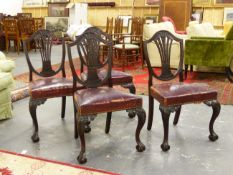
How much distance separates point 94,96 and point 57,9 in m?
9.42

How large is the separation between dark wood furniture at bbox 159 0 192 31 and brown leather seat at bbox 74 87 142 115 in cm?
700

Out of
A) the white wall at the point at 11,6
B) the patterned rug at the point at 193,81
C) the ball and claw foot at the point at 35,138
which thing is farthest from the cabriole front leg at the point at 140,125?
the white wall at the point at 11,6

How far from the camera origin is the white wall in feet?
35.2

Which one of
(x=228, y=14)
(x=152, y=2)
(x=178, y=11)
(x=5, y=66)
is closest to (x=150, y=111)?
(x=5, y=66)

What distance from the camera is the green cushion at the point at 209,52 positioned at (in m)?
4.87

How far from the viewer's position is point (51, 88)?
112 inches

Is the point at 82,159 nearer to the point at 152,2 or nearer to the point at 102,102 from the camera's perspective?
the point at 102,102

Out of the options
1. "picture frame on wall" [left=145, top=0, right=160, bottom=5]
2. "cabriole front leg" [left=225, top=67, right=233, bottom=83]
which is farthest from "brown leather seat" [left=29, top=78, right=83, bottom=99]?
"picture frame on wall" [left=145, top=0, right=160, bottom=5]

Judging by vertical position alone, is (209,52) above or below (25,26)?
below

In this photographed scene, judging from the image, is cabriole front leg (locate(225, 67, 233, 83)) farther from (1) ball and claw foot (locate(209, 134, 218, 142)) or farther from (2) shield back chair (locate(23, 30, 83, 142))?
(2) shield back chair (locate(23, 30, 83, 142))

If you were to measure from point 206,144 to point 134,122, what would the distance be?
85 cm

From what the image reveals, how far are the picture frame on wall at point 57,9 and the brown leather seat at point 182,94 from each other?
897 cm

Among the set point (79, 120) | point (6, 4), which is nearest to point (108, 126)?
point (79, 120)

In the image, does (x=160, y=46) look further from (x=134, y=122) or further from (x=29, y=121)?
(x=29, y=121)
